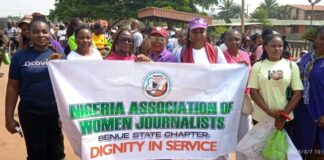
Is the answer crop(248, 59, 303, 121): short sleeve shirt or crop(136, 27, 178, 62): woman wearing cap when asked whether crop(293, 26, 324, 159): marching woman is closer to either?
crop(248, 59, 303, 121): short sleeve shirt

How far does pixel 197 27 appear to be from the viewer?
410cm

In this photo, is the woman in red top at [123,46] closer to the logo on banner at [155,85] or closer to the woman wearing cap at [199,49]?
the logo on banner at [155,85]

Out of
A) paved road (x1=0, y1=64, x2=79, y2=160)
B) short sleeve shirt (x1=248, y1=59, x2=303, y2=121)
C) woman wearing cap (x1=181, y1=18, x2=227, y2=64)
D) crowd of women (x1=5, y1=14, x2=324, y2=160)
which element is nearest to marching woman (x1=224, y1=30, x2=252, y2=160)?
crowd of women (x1=5, y1=14, x2=324, y2=160)

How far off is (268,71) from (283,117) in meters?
0.45

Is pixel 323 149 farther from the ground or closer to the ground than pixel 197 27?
closer to the ground

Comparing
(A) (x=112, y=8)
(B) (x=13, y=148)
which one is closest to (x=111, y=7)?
(A) (x=112, y=8)

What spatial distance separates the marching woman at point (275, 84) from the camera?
3766mm

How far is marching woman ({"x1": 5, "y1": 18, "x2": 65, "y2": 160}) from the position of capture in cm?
362

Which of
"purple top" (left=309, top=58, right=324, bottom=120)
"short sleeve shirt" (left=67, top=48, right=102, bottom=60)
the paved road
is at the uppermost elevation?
"short sleeve shirt" (left=67, top=48, right=102, bottom=60)

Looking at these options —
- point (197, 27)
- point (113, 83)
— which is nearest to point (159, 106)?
point (113, 83)

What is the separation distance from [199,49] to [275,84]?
2.86 ft

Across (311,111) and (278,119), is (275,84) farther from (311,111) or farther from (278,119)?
(311,111)

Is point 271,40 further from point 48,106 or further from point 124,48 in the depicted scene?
point 48,106

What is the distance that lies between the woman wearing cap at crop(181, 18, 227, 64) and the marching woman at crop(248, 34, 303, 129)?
490 mm
